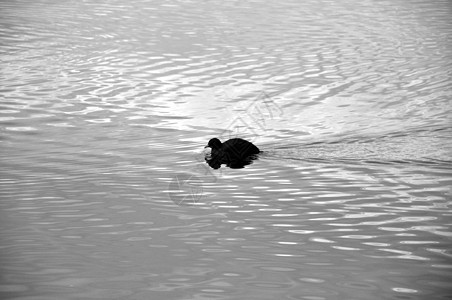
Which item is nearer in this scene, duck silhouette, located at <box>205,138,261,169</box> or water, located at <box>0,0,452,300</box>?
water, located at <box>0,0,452,300</box>

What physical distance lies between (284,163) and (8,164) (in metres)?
4.02

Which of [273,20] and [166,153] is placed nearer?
[166,153]

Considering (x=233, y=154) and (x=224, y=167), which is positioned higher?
(x=233, y=154)

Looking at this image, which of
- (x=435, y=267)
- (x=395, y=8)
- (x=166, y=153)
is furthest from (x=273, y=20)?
(x=435, y=267)

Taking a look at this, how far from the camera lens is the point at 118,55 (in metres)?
22.0

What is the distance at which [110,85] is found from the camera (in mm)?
18484

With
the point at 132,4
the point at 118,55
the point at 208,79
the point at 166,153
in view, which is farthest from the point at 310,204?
the point at 132,4

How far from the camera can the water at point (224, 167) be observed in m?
8.38

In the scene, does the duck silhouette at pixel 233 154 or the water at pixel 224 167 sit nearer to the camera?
the water at pixel 224 167

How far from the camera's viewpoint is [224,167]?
12.4 meters

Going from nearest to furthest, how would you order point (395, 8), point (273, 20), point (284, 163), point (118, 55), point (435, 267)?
point (435, 267) → point (284, 163) → point (118, 55) → point (273, 20) → point (395, 8)

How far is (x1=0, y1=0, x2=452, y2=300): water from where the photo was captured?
838 cm

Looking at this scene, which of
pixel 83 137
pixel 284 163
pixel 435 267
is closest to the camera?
pixel 435 267

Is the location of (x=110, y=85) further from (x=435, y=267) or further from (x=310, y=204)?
(x=435, y=267)
